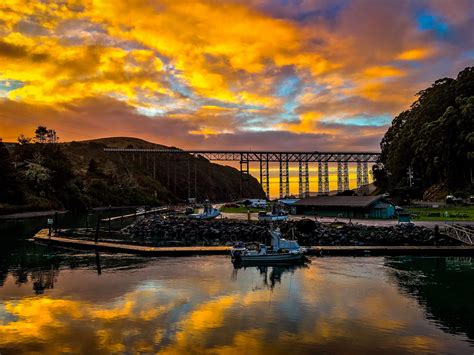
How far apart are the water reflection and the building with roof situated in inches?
1338

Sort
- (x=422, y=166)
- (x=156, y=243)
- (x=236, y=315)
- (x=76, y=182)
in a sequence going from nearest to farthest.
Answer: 1. (x=236, y=315)
2. (x=156, y=243)
3. (x=422, y=166)
4. (x=76, y=182)

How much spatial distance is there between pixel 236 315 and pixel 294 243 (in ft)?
61.6

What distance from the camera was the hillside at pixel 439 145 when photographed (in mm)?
94562

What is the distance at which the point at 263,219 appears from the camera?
70938 mm

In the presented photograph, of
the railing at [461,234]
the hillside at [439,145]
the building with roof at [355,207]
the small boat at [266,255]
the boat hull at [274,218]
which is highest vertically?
the hillside at [439,145]

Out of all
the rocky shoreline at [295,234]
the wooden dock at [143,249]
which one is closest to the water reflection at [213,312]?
the wooden dock at [143,249]

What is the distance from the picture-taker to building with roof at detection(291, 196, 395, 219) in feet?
230

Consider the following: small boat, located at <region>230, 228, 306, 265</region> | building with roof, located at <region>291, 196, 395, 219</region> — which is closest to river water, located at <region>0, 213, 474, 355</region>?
small boat, located at <region>230, 228, 306, 265</region>

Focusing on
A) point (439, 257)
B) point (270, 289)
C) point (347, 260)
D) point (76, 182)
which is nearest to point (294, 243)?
point (347, 260)

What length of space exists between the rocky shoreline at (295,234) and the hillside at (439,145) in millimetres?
44955

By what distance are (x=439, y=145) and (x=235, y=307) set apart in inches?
3455

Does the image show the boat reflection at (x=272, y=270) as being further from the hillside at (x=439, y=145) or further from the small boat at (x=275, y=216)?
the hillside at (x=439, y=145)

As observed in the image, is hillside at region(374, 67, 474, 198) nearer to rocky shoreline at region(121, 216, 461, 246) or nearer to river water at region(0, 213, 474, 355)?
rocky shoreline at region(121, 216, 461, 246)

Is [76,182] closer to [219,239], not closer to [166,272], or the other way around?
[219,239]
